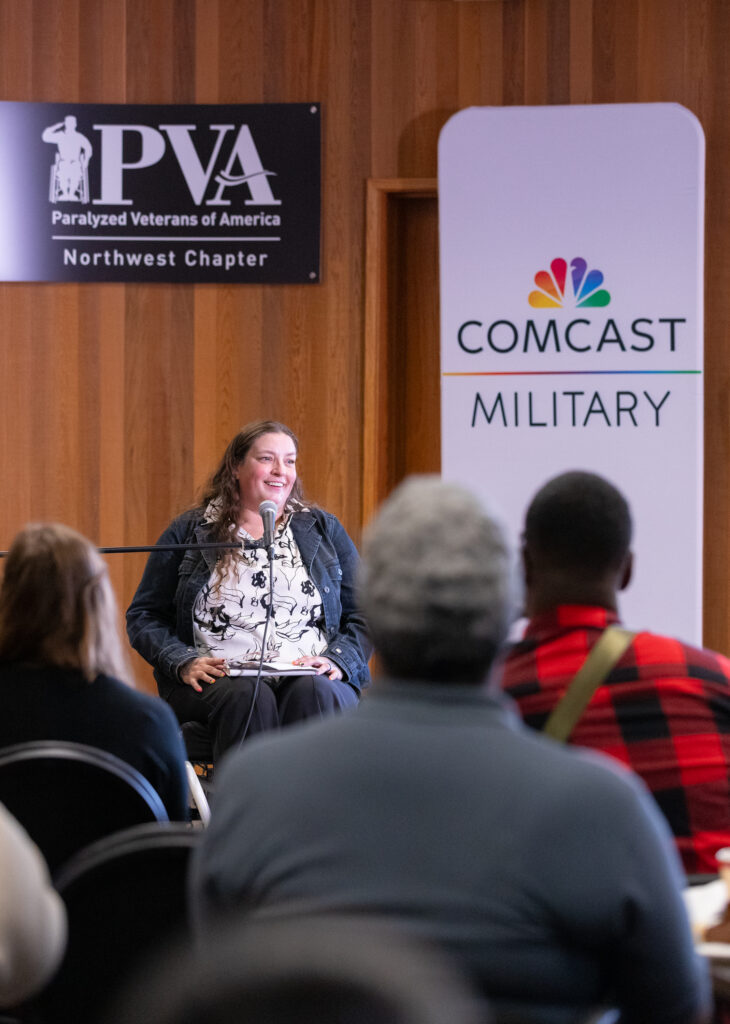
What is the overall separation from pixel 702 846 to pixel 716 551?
124 inches

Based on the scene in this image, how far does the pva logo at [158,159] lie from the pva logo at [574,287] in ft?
3.64

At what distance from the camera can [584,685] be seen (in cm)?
179

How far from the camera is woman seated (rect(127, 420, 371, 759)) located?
12.1ft

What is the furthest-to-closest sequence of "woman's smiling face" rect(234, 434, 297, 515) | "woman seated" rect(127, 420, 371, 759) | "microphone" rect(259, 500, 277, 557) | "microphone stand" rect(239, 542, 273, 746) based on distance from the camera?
"woman's smiling face" rect(234, 434, 297, 515) < "woman seated" rect(127, 420, 371, 759) < "microphone stand" rect(239, 542, 273, 746) < "microphone" rect(259, 500, 277, 557)

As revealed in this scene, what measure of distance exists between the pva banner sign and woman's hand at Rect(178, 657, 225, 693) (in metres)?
1.84

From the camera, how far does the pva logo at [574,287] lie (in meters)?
4.62

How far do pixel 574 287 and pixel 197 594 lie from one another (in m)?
1.81

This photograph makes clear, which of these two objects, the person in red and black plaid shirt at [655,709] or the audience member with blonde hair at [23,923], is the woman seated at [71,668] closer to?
Answer: the person in red and black plaid shirt at [655,709]

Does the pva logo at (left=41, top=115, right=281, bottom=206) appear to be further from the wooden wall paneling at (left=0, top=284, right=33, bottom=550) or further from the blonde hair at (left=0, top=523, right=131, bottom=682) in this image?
the blonde hair at (left=0, top=523, right=131, bottom=682)

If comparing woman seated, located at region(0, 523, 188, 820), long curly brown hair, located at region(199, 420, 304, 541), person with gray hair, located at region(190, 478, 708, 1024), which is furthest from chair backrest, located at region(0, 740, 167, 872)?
long curly brown hair, located at region(199, 420, 304, 541)

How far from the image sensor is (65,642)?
2.15 m

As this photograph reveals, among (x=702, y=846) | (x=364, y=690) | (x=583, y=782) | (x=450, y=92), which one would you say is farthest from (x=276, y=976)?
(x=450, y=92)

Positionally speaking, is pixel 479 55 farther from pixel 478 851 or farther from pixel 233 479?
pixel 478 851

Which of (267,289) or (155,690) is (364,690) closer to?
(155,690)
